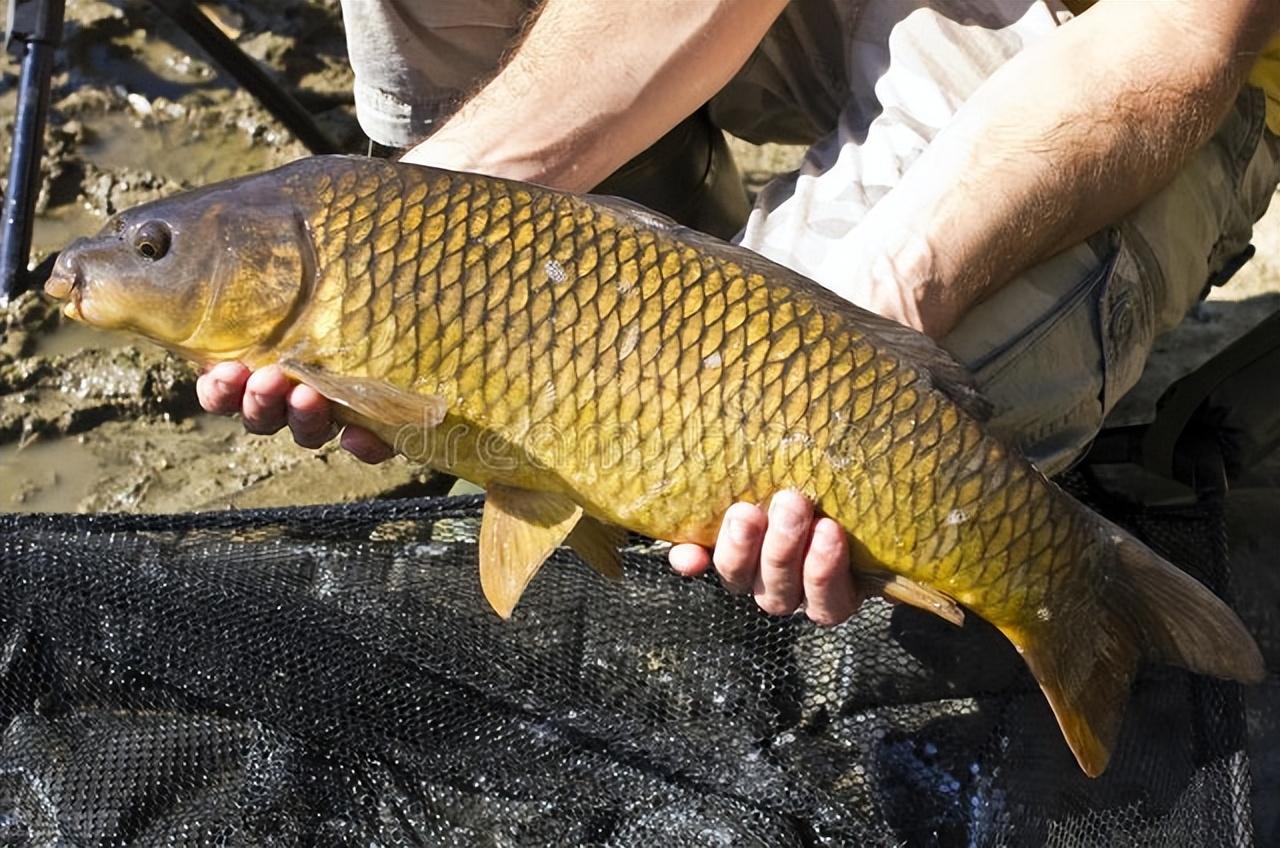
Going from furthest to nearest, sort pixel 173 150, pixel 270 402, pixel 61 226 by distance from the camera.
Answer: pixel 173 150 → pixel 61 226 → pixel 270 402

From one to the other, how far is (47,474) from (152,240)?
1.25m

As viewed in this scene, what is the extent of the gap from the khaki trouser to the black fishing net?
31 centimetres

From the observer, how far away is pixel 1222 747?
1695 millimetres

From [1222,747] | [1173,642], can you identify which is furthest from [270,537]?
[1222,747]

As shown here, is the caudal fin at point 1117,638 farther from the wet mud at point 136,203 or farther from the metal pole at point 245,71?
the metal pole at point 245,71

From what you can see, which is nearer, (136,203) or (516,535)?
(516,535)

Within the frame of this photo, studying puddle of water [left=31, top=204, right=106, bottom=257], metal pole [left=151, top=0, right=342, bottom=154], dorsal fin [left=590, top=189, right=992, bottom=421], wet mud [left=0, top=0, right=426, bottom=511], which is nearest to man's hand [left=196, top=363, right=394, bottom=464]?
dorsal fin [left=590, top=189, right=992, bottom=421]

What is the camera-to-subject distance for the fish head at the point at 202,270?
132cm

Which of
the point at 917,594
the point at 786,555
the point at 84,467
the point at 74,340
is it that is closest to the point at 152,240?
the point at 786,555

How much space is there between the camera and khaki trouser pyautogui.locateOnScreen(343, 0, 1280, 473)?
1.69 meters

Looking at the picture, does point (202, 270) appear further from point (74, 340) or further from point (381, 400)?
point (74, 340)

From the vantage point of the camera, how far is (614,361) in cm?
128

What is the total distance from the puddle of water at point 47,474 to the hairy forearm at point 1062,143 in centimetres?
154

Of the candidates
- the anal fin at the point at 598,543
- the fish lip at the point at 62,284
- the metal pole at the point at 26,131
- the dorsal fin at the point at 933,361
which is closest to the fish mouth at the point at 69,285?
the fish lip at the point at 62,284
